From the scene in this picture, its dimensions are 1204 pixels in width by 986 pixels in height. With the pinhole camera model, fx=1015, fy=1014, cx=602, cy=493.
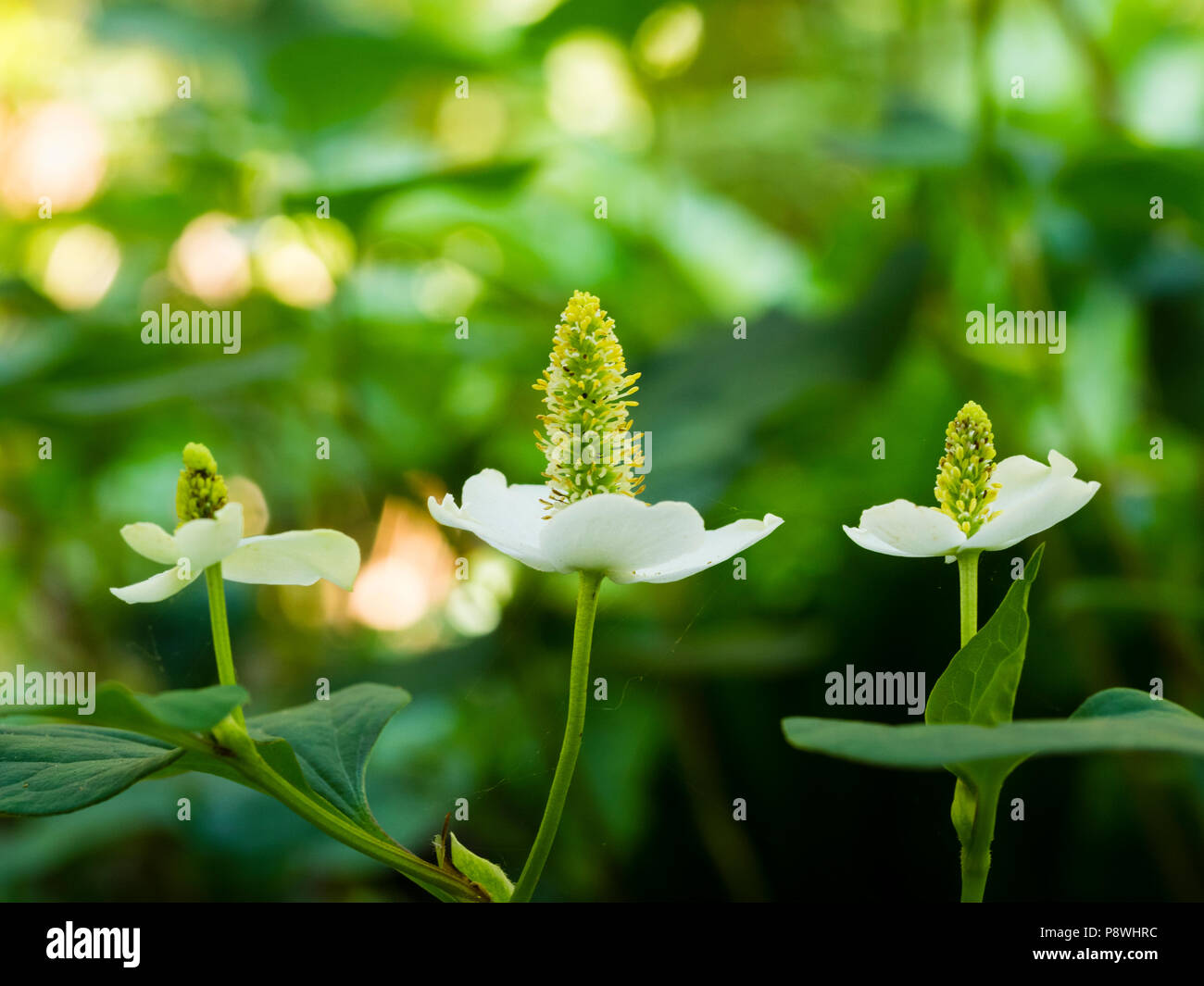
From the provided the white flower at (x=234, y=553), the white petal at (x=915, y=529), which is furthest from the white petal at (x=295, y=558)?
the white petal at (x=915, y=529)

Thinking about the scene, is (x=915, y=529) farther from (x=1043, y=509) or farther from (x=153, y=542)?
(x=153, y=542)

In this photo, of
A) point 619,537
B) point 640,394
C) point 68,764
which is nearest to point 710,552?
point 619,537

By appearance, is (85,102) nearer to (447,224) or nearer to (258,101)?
(258,101)

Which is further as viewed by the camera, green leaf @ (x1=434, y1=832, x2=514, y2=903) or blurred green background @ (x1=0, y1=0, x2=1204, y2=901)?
blurred green background @ (x1=0, y1=0, x2=1204, y2=901)

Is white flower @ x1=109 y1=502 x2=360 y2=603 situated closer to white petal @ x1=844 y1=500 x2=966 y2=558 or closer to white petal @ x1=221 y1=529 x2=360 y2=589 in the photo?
white petal @ x1=221 y1=529 x2=360 y2=589

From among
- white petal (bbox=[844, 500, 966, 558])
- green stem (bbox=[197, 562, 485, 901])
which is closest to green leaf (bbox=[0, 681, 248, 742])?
green stem (bbox=[197, 562, 485, 901])

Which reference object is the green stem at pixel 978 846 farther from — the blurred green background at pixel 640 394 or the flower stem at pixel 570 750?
the blurred green background at pixel 640 394
